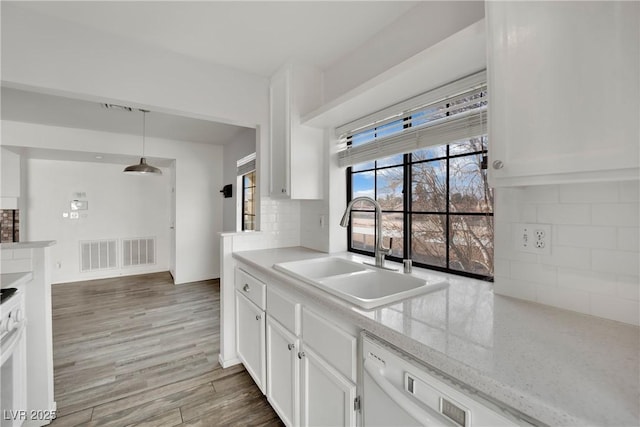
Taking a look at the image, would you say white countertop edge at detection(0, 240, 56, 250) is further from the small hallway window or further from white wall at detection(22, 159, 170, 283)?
white wall at detection(22, 159, 170, 283)

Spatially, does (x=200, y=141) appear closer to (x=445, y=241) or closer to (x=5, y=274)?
(x=5, y=274)

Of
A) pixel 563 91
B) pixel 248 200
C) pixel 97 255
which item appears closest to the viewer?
pixel 563 91

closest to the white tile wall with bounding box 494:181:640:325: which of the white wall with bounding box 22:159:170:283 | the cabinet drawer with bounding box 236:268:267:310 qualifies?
the cabinet drawer with bounding box 236:268:267:310

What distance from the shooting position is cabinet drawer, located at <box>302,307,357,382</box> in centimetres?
103

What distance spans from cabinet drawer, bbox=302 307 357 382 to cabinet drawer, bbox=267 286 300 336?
0.06 meters

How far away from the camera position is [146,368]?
7.25 feet

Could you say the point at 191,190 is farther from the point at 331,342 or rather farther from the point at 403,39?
the point at 331,342

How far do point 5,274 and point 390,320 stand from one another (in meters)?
2.09

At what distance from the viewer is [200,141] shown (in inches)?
183

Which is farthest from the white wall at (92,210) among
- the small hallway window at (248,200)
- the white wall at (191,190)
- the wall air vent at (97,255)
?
the small hallway window at (248,200)

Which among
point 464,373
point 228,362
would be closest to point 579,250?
point 464,373

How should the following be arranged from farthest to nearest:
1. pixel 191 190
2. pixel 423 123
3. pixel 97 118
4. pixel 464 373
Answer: pixel 191 190
pixel 97 118
pixel 423 123
pixel 464 373

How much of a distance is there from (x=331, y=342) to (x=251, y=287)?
89 centimetres

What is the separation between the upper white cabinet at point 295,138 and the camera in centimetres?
209
